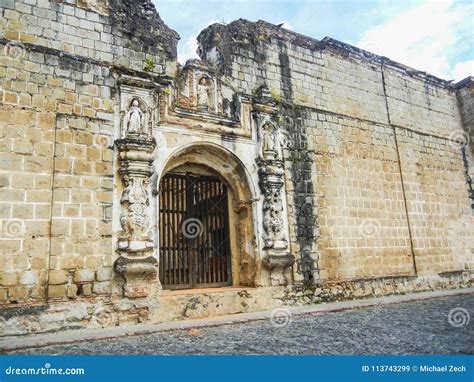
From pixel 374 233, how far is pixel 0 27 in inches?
321

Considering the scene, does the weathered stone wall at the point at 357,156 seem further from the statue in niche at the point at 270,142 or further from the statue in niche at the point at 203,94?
the statue in niche at the point at 203,94

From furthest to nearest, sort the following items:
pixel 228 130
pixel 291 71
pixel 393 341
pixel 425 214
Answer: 1. pixel 425 214
2. pixel 291 71
3. pixel 228 130
4. pixel 393 341

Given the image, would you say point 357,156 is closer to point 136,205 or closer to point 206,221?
point 206,221

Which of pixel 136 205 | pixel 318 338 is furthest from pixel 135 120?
pixel 318 338

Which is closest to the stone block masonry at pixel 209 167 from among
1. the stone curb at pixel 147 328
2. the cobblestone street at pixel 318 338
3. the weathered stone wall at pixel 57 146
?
the weathered stone wall at pixel 57 146

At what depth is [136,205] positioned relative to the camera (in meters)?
6.18

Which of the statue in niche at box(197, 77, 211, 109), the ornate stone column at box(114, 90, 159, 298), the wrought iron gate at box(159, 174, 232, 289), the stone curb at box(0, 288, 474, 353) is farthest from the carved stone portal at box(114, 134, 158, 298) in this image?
the statue in niche at box(197, 77, 211, 109)

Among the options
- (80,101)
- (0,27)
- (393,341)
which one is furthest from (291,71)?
(393,341)

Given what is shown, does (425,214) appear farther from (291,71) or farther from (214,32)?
(214,32)

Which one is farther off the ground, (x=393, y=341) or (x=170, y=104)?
(x=170, y=104)

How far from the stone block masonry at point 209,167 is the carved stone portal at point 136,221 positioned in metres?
0.02

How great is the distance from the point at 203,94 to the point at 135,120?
5.33 ft

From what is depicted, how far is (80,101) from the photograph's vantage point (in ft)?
20.5

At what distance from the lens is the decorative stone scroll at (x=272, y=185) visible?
7371 millimetres
